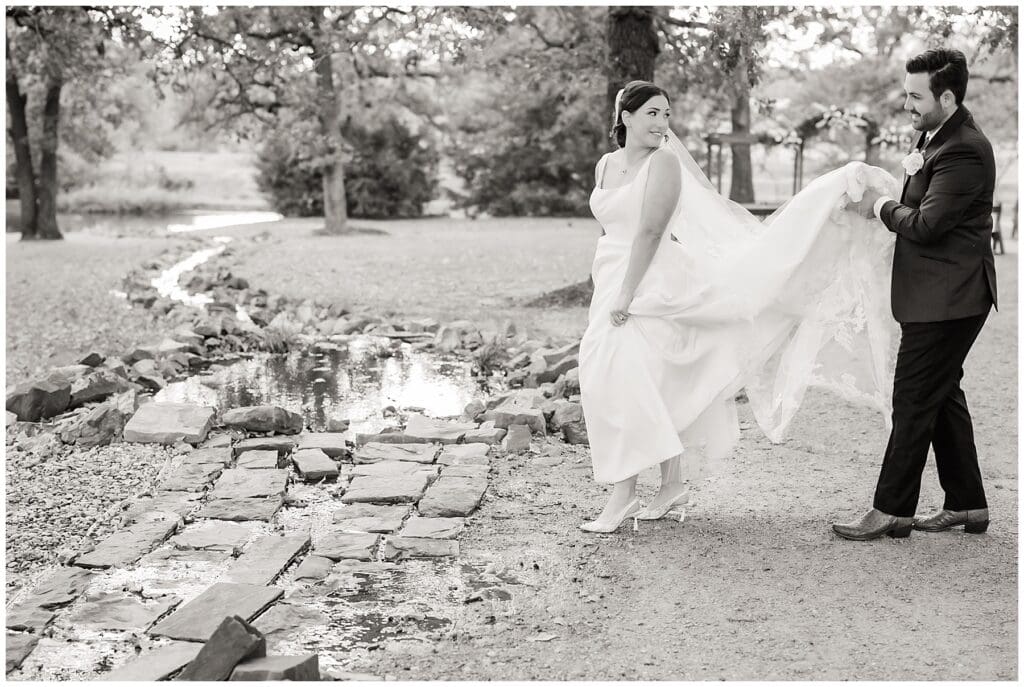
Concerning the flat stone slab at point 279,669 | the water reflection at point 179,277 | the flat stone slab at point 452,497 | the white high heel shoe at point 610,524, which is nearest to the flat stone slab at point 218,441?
the flat stone slab at point 452,497

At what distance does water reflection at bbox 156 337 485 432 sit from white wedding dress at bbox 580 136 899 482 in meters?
3.04

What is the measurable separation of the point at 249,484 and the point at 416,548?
1585 mm

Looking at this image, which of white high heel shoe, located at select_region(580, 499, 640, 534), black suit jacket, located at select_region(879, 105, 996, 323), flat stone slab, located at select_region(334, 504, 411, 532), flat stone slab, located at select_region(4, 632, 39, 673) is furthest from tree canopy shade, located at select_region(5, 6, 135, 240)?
black suit jacket, located at select_region(879, 105, 996, 323)

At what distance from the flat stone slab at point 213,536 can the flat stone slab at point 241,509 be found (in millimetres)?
105

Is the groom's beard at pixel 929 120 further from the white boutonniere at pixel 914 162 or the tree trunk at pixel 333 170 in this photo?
the tree trunk at pixel 333 170

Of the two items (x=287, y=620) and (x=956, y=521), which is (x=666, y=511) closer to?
(x=956, y=521)

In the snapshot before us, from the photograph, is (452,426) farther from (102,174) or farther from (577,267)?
(102,174)

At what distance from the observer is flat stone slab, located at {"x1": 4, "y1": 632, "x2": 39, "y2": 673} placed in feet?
13.7

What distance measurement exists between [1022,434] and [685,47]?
10601 mm

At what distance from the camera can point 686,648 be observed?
424 centimetres

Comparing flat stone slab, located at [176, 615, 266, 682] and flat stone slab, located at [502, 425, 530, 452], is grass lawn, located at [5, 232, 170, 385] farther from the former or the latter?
flat stone slab, located at [176, 615, 266, 682]

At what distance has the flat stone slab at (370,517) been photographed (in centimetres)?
580

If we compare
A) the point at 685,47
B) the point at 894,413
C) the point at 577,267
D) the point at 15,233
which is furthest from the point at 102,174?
the point at 894,413

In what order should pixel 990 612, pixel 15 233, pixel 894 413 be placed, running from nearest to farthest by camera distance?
pixel 990 612
pixel 894 413
pixel 15 233
